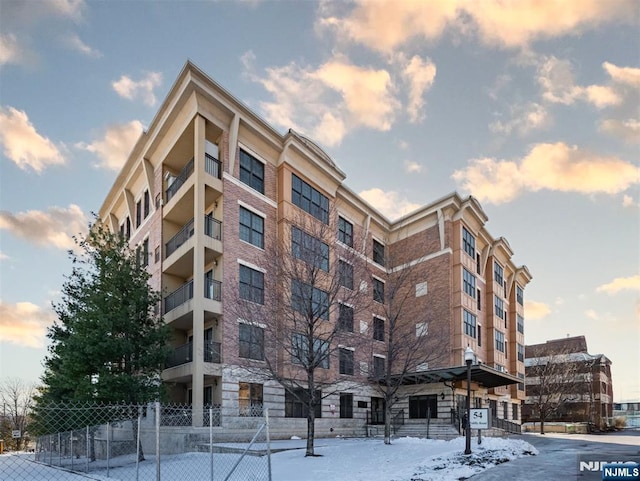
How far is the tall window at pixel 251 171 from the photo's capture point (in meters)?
29.4

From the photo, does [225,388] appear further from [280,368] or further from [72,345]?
[72,345]

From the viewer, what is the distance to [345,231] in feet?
127

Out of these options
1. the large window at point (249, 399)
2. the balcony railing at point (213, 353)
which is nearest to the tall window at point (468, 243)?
the large window at point (249, 399)

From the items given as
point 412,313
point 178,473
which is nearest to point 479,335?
point 412,313

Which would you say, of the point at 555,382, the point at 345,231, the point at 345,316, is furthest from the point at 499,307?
the point at 345,316

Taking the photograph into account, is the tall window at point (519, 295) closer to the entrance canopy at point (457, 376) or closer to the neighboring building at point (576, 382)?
the neighboring building at point (576, 382)

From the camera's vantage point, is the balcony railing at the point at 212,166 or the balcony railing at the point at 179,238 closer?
the balcony railing at the point at 212,166

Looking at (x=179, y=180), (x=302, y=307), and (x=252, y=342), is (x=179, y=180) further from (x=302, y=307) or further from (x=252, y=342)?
(x=302, y=307)

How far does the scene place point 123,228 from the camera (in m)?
40.0

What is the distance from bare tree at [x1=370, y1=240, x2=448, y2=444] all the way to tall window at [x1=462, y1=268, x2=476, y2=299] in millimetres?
3197

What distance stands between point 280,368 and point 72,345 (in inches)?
434

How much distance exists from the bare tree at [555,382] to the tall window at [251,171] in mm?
37578

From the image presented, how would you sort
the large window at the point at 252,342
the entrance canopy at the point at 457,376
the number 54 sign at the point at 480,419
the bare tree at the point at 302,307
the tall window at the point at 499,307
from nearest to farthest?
the bare tree at the point at 302,307
the large window at the point at 252,342
the number 54 sign at the point at 480,419
the entrance canopy at the point at 457,376
the tall window at the point at 499,307

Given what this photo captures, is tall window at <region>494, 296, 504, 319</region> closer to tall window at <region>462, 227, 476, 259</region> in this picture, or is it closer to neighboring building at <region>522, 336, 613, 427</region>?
tall window at <region>462, 227, 476, 259</region>
